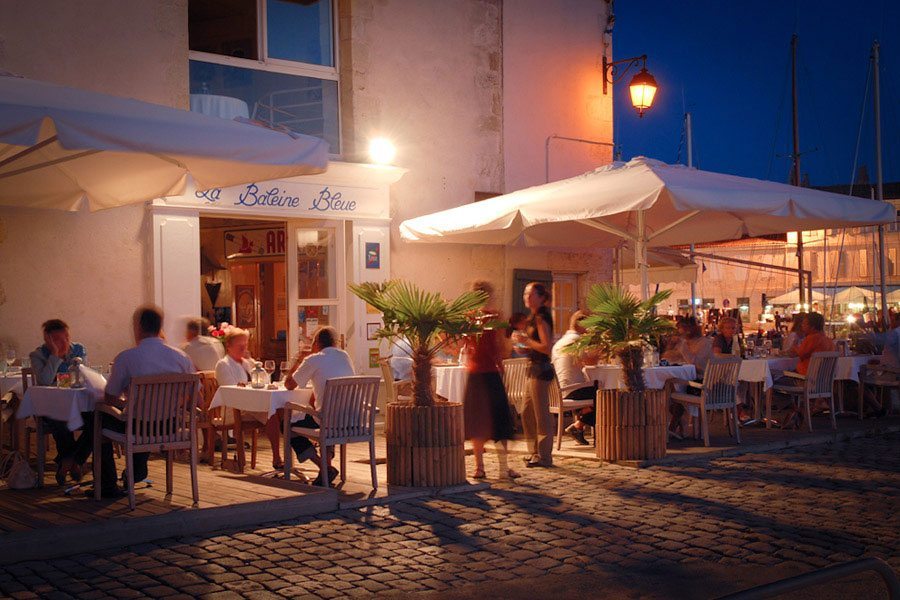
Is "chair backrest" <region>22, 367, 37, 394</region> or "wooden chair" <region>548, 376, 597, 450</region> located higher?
"chair backrest" <region>22, 367, 37, 394</region>

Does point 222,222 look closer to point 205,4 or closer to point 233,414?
point 205,4

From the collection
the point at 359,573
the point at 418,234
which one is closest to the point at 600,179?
the point at 418,234

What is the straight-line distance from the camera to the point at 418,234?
536 inches

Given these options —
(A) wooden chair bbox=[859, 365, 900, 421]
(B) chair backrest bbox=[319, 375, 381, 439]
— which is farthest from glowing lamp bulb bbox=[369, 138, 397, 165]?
(A) wooden chair bbox=[859, 365, 900, 421]

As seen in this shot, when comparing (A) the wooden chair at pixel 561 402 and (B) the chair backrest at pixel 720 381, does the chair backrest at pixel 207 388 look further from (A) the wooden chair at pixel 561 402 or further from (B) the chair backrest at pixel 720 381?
(B) the chair backrest at pixel 720 381

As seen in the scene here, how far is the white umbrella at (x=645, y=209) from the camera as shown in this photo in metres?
11.2

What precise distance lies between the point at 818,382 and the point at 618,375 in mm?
2909

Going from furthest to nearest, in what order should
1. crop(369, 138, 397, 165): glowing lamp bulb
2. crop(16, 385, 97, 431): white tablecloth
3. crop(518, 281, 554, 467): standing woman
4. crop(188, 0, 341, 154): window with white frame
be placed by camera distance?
crop(369, 138, 397, 165): glowing lamp bulb
crop(188, 0, 341, 154): window with white frame
crop(518, 281, 554, 467): standing woman
crop(16, 385, 97, 431): white tablecloth

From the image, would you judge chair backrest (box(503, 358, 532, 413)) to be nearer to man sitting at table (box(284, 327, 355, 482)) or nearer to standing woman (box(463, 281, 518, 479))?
standing woman (box(463, 281, 518, 479))

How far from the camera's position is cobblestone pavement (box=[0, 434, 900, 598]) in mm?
6035

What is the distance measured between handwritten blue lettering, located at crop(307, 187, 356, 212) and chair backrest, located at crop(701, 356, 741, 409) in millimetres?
5059

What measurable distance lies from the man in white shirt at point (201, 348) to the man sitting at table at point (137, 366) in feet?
9.29

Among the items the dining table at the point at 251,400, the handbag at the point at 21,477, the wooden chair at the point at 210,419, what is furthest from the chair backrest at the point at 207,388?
the handbag at the point at 21,477

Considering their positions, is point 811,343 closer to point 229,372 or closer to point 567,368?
point 567,368
